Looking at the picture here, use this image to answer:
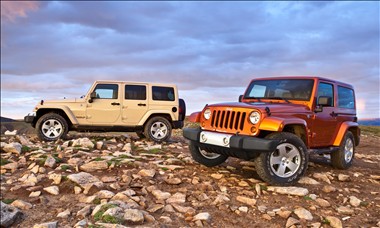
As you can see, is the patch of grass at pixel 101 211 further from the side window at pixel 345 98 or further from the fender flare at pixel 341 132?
the side window at pixel 345 98

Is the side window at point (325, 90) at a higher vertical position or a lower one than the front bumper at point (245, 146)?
higher

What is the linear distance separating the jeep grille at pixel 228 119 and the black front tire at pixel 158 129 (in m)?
5.37

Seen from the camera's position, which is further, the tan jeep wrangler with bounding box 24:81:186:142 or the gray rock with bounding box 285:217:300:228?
the tan jeep wrangler with bounding box 24:81:186:142

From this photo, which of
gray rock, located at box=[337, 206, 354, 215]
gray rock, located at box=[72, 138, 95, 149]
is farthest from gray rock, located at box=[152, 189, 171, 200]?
gray rock, located at box=[72, 138, 95, 149]

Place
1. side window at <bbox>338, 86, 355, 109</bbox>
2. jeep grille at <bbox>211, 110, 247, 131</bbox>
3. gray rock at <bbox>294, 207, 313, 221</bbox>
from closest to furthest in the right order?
gray rock at <bbox>294, 207, 313, 221</bbox>
jeep grille at <bbox>211, 110, 247, 131</bbox>
side window at <bbox>338, 86, 355, 109</bbox>

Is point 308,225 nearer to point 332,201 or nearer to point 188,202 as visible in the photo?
point 332,201

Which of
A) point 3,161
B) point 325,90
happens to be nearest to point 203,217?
point 325,90

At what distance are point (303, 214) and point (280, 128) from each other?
4.85ft

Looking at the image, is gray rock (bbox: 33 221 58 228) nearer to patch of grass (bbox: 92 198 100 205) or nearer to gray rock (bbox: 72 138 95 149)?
patch of grass (bbox: 92 198 100 205)

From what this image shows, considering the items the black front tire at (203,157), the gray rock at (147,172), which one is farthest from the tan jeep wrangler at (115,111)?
the gray rock at (147,172)

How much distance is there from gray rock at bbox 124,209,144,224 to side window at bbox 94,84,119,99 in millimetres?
7492

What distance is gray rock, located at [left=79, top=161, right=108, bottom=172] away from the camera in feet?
23.2

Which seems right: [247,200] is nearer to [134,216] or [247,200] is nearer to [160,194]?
[160,194]

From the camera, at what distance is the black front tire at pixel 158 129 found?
39.1 ft
